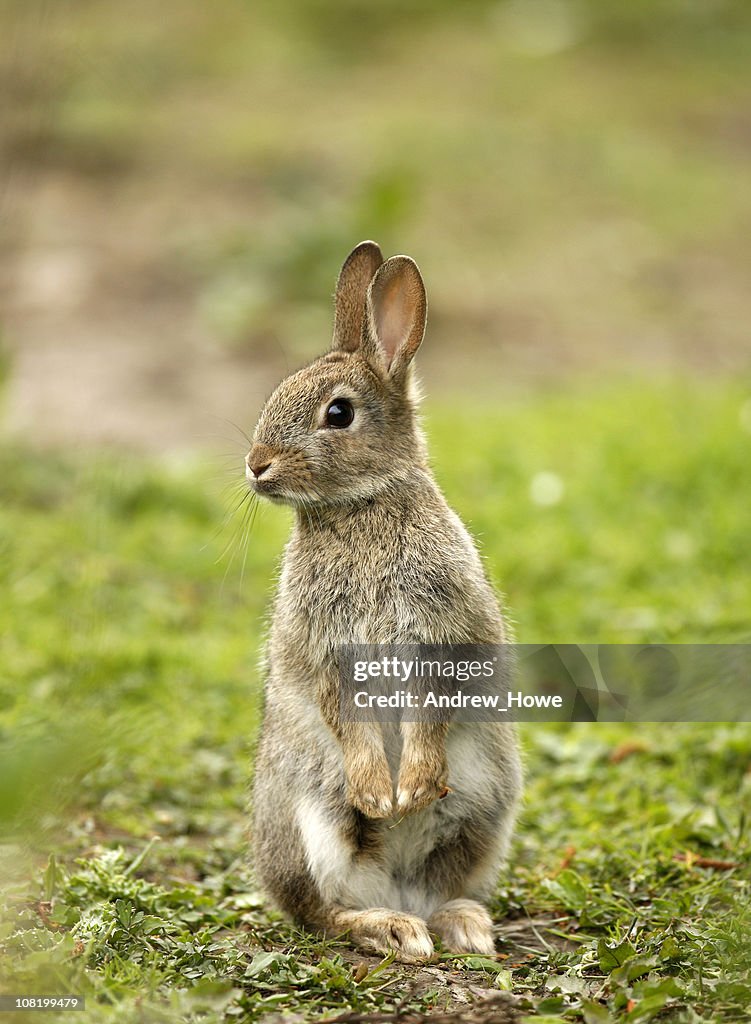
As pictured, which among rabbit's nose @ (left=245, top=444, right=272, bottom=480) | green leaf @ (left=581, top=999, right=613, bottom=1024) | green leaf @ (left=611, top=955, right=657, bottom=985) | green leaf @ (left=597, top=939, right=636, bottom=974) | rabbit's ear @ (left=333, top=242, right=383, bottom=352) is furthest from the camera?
rabbit's ear @ (left=333, top=242, right=383, bottom=352)

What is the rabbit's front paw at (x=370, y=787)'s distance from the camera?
3.29 metres

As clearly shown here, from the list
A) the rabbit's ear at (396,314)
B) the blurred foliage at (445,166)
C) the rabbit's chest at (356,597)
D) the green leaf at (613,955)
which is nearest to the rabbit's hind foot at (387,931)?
the green leaf at (613,955)

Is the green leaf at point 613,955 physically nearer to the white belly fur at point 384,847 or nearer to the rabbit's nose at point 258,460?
the white belly fur at point 384,847

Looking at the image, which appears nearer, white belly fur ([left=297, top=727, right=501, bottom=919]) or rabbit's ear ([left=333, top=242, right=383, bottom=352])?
white belly fur ([left=297, top=727, right=501, bottom=919])

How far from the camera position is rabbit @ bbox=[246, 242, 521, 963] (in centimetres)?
333

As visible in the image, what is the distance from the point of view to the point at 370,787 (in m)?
3.30

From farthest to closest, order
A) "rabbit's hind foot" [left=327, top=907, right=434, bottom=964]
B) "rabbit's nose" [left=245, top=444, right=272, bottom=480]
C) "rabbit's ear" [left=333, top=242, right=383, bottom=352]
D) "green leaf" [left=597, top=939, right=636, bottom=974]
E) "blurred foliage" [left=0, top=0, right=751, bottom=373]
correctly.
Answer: "blurred foliage" [left=0, top=0, right=751, bottom=373] < "rabbit's ear" [left=333, top=242, right=383, bottom=352] < "rabbit's nose" [left=245, top=444, right=272, bottom=480] < "rabbit's hind foot" [left=327, top=907, right=434, bottom=964] < "green leaf" [left=597, top=939, right=636, bottom=974]

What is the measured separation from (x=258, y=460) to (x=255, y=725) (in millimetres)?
2105

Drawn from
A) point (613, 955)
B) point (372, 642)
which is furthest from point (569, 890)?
point (372, 642)

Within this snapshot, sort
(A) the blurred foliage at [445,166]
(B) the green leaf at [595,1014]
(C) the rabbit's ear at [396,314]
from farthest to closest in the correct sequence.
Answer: (A) the blurred foliage at [445,166]
(C) the rabbit's ear at [396,314]
(B) the green leaf at [595,1014]

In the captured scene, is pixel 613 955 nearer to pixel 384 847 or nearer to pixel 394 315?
pixel 384 847

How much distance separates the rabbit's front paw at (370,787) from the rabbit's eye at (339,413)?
860mm
